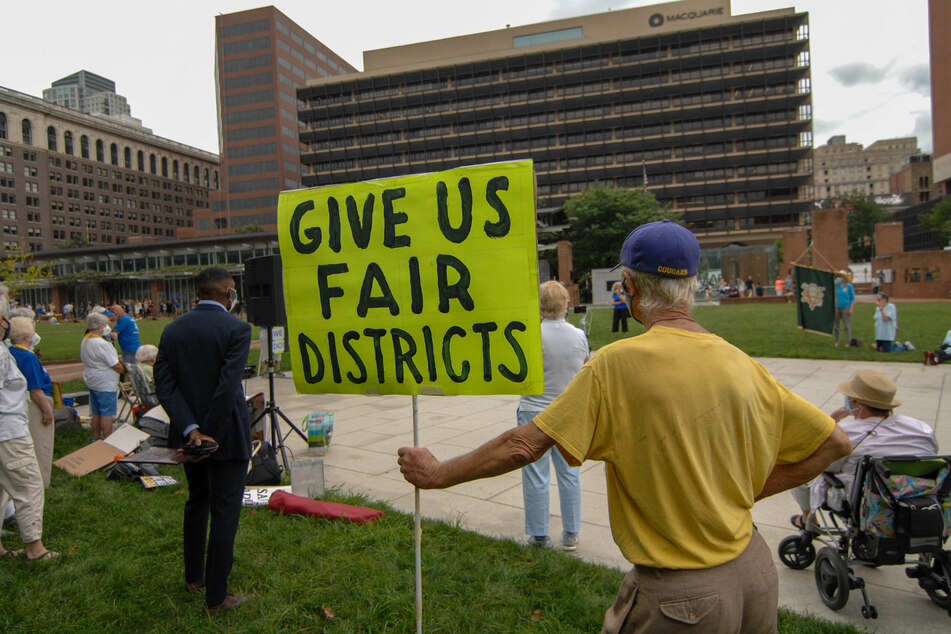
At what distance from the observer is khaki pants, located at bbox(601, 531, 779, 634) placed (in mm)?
1516

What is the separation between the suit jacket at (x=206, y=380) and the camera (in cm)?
333

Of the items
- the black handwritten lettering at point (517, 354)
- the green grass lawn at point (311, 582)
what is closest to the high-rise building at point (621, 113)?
the green grass lawn at point (311, 582)

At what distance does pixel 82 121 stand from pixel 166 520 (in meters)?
154

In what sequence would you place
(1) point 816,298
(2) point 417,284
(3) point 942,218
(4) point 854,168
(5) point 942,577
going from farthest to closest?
(4) point 854,168 < (3) point 942,218 < (1) point 816,298 < (5) point 942,577 < (2) point 417,284

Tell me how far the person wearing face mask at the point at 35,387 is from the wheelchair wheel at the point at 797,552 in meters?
5.72

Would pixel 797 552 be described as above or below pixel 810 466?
below

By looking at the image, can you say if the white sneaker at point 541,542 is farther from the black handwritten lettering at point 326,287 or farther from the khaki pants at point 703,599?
the khaki pants at point 703,599

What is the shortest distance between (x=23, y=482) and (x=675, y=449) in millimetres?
4604

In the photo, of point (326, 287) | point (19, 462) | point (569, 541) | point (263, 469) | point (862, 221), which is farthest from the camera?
point (862, 221)

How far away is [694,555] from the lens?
1539 mm

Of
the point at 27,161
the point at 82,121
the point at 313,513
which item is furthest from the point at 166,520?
the point at 82,121

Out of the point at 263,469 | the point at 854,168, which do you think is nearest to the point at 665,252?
the point at 263,469

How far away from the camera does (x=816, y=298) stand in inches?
542

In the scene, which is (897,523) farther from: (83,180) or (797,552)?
(83,180)
